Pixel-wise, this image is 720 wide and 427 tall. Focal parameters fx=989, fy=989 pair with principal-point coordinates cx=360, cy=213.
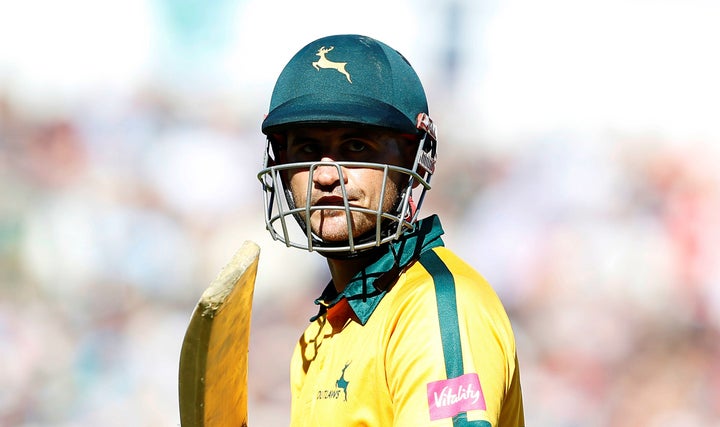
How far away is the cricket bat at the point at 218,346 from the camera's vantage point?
6.18 feet

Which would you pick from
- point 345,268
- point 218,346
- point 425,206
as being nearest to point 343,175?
point 345,268

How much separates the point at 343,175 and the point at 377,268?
21 cm

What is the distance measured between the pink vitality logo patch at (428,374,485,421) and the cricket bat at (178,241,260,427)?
18.0 inches

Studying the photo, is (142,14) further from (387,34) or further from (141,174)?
(387,34)

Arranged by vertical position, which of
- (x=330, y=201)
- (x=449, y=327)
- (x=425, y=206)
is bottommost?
(x=449, y=327)

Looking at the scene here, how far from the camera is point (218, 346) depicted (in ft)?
6.62

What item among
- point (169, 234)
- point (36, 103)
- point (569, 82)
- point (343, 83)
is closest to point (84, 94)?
point (36, 103)

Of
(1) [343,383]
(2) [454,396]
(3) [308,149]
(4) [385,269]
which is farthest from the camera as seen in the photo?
(3) [308,149]

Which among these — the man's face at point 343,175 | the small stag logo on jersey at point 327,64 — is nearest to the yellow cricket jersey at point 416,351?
the man's face at point 343,175

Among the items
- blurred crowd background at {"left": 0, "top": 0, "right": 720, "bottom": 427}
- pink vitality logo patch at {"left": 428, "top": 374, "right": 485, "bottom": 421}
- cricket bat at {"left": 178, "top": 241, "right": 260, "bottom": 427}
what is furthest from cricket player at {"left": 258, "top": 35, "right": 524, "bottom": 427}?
blurred crowd background at {"left": 0, "top": 0, "right": 720, "bottom": 427}

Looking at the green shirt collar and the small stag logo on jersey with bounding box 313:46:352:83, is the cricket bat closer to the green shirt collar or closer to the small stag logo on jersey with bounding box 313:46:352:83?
the green shirt collar

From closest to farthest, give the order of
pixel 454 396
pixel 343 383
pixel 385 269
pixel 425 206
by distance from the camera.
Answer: pixel 454 396 < pixel 343 383 < pixel 385 269 < pixel 425 206

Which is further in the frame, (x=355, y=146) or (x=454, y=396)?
(x=355, y=146)

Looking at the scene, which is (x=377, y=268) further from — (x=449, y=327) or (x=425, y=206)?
(x=425, y=206)
